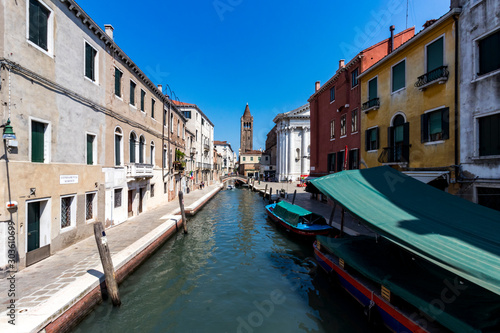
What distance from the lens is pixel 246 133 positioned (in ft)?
309

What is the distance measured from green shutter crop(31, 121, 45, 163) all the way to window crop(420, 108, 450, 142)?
14288 millimetres

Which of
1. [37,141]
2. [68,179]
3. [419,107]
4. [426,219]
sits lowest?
[426,219]

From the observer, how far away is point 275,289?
762 centimetres

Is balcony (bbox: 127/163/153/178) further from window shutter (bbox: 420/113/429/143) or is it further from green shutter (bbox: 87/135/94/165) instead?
window shutter (bbox: 420/113/429/143)

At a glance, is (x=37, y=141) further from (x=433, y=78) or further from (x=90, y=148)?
(x=433, y=78)

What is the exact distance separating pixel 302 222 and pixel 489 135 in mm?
8048

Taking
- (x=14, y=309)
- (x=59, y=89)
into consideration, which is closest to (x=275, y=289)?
(x=14, y=309)

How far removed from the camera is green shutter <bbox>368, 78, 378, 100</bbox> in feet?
45.7

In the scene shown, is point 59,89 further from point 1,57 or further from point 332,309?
point 332,309

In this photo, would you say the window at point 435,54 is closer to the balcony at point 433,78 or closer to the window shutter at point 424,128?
the balcony at point 433,78

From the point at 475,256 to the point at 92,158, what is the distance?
12.4 m

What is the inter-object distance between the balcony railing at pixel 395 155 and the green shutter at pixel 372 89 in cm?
351

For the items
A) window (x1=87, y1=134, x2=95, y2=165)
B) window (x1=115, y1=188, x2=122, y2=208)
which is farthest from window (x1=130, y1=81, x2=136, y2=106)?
window (x1=115, y1=188, x2=122, y2=208)

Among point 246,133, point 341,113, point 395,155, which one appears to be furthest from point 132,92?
point 246,133
